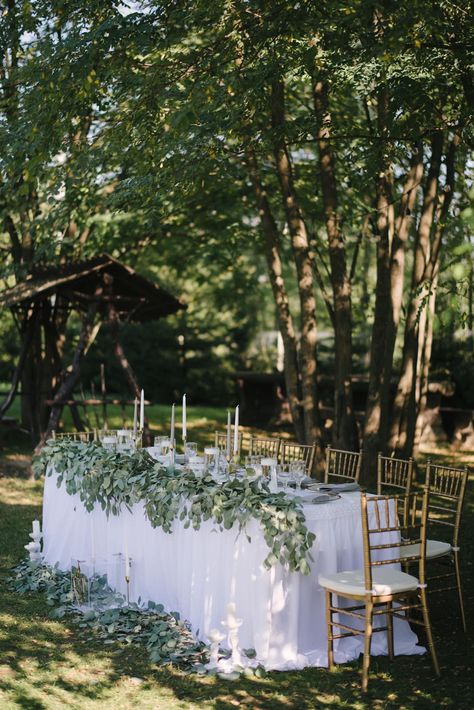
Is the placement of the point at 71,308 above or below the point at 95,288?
below

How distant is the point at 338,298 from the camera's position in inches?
477

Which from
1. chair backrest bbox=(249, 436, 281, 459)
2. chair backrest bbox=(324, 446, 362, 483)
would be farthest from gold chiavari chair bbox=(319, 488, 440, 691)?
chair backrest bbox=(249, 436, 281, 459)

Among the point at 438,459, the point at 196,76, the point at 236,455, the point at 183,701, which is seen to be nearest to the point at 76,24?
the point at 196,76

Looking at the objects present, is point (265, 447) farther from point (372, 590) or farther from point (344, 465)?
point (372, 590)

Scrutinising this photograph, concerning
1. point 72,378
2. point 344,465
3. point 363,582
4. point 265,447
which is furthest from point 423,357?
point 363,582

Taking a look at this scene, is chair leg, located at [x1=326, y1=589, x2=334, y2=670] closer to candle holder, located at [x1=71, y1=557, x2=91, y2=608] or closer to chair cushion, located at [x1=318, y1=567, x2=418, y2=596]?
chair cushion, located at [x1=318, y1=567, x2=418, y2=596]

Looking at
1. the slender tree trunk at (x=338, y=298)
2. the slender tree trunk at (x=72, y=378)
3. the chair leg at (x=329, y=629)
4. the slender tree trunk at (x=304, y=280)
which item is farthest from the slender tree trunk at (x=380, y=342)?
the chair leg at (x=329, y=629)

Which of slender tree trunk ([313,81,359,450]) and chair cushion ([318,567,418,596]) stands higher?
slender tree trunk ([313,81,359,450])

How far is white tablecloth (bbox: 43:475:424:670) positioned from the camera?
564 cm

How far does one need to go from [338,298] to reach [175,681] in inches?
295

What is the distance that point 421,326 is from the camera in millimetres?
12844

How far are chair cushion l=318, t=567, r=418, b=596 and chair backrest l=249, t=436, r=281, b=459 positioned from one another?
112 inches

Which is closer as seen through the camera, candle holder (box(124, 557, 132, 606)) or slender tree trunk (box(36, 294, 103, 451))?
candle holder (box(124, 557, 132, 606))

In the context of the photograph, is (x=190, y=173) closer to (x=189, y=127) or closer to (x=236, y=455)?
(x=189, y=127)
